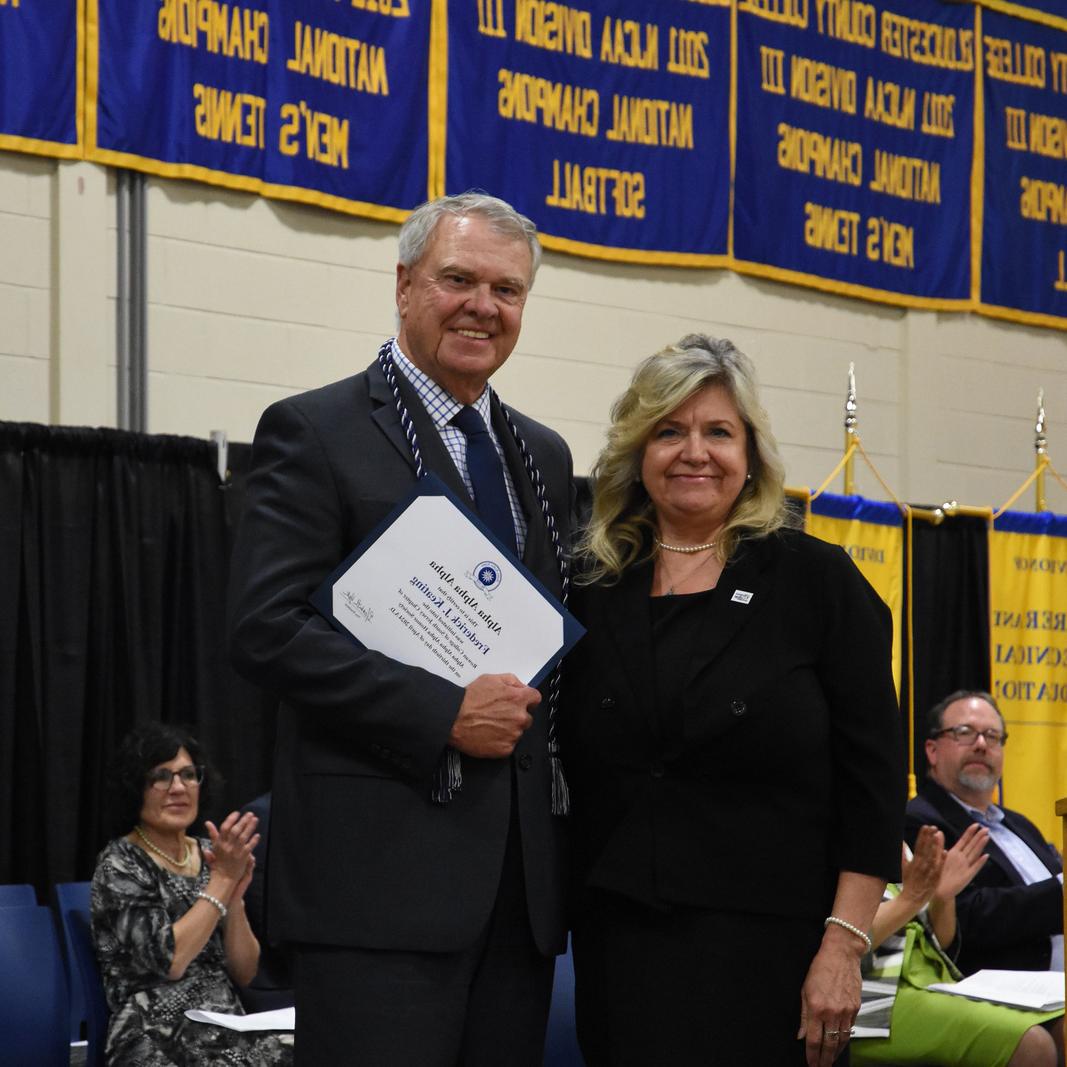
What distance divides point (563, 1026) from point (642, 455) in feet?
7.71

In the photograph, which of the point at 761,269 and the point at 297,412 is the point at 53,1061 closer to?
the point at 297,412

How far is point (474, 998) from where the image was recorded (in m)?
2.52

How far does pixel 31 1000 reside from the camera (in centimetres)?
462

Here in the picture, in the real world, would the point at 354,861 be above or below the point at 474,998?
above

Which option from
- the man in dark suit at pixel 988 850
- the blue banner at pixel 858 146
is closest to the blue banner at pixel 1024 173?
the blue banner at pixel 858 146

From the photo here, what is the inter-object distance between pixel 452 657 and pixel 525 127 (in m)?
5.62

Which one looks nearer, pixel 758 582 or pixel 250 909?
pixel 758 582

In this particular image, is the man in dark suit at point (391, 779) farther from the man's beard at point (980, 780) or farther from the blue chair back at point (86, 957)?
the man's beard at point (980, 780)

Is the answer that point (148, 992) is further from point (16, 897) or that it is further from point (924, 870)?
point (924, 870)

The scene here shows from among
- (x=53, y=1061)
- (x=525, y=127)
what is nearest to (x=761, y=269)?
(x=525, y=127)

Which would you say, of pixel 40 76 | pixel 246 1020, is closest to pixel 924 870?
pixel 246 1020

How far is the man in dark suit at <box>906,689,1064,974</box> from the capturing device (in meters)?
5.20

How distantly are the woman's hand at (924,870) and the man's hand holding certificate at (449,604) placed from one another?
2127 mm

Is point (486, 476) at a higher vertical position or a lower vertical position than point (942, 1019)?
higher
